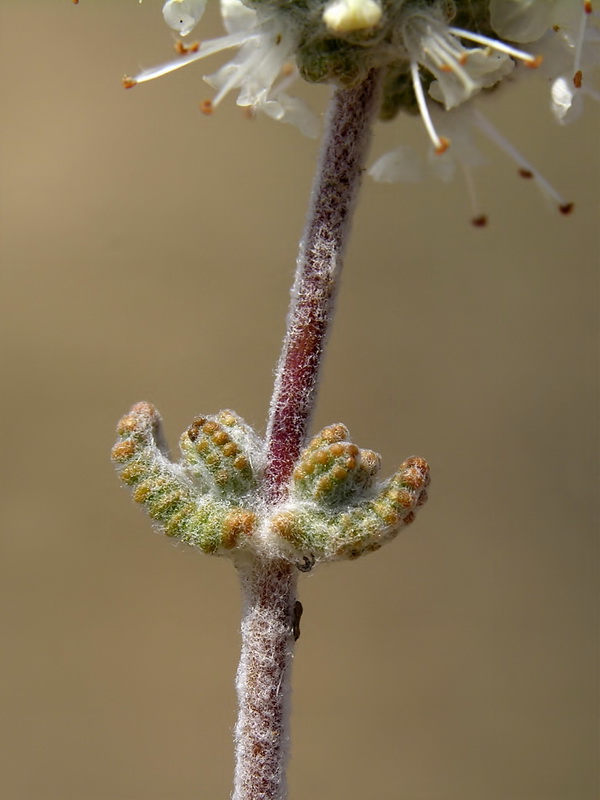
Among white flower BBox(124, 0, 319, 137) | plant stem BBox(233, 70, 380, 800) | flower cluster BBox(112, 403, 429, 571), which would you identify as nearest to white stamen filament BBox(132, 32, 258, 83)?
white flower BBox(124, 0, 319, 137)

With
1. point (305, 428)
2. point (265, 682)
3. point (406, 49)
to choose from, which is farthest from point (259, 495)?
point (406, 49)

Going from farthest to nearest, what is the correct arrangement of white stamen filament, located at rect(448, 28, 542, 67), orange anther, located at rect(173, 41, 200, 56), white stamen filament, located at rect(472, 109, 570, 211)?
1. white stamen filament, located at rect(472, 109, 570, 211)
2. orange anther, located at rect(173, 41, 200, 56)
3. white stamen filament, located at rect(448, 28, 542, 67)

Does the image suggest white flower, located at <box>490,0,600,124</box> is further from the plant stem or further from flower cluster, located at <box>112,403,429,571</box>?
flower cluster, located at <box>112,403,429,571</box>

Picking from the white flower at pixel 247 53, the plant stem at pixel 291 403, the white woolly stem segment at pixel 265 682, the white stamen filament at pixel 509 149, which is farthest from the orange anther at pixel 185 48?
the white woolly stem segment at pixel 265 682

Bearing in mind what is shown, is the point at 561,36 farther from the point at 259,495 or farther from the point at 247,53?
the point at 259,495

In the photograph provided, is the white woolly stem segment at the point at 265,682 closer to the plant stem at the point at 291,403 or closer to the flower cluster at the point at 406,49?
the plant stem at the point at 291,403

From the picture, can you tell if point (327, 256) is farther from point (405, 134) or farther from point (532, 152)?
point (532, 152)

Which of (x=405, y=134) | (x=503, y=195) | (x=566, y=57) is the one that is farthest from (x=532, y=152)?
(x=566, y=57)
